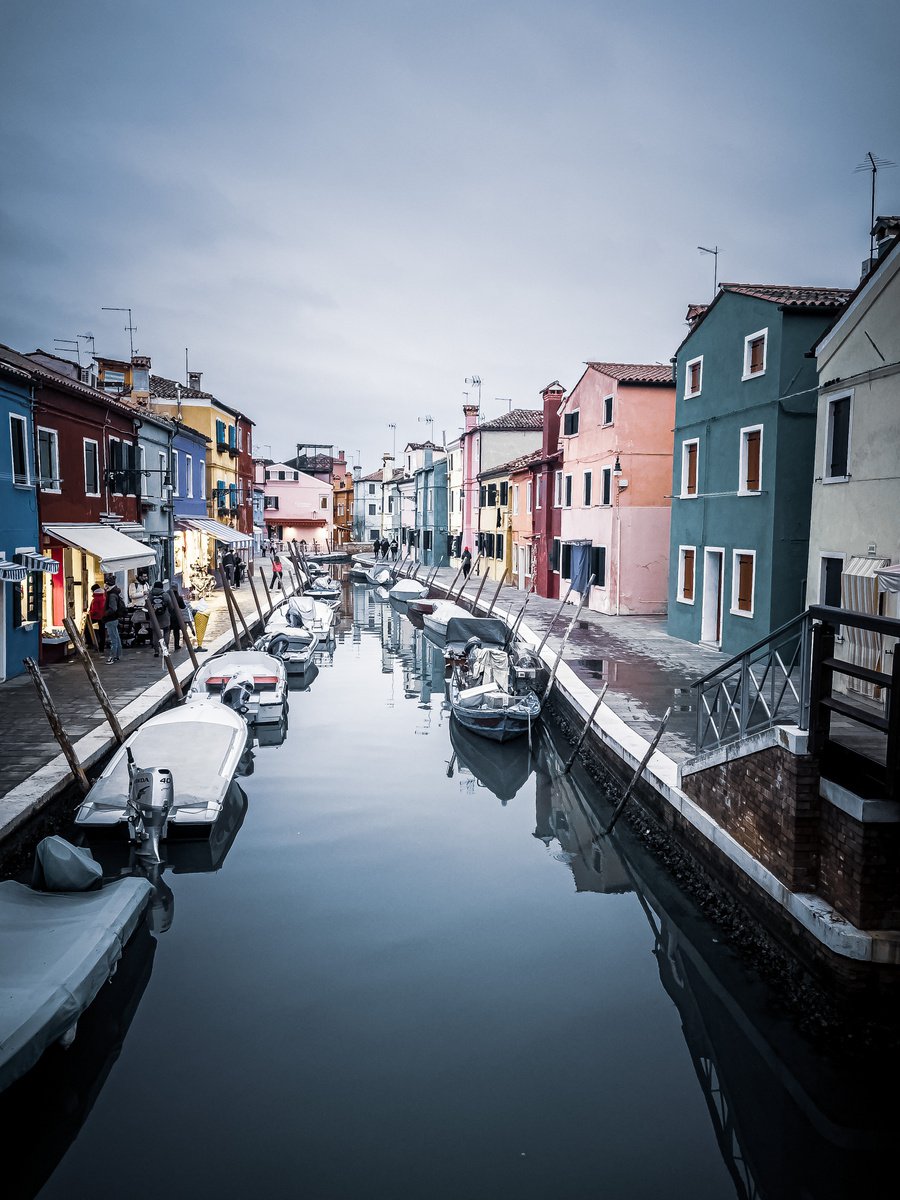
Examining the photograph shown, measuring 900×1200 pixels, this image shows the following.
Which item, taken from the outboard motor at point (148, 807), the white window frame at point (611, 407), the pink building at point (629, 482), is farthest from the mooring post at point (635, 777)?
the white window frame at point (611, 407)

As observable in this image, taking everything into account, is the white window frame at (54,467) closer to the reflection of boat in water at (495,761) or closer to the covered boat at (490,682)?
the covered boat at (490,682)

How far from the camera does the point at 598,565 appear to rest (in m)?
26.8

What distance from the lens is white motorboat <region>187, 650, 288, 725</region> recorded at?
16672mm

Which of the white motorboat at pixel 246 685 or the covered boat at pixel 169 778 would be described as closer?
the covered boat at pixel 169 778

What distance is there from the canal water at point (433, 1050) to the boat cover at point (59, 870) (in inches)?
43.4

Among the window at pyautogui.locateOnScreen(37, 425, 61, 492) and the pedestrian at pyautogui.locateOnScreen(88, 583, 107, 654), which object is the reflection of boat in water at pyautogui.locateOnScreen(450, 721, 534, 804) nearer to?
the pedestrian at pyautogui.locateOnScreen(88, 583, 107, 654)

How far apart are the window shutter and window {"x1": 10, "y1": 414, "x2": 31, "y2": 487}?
49.7 ft

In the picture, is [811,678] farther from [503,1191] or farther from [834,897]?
[503,1191]

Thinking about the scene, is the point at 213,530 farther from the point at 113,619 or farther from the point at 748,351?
the point at 748,351

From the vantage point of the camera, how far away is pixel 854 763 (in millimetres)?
6883

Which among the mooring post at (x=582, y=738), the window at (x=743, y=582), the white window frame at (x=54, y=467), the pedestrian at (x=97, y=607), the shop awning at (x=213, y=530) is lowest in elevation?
the mooring post at (x=582, y=738)

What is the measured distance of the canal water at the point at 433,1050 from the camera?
555cm

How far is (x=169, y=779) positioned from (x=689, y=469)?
15.2m

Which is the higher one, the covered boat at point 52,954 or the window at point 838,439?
the window at point 838,439
